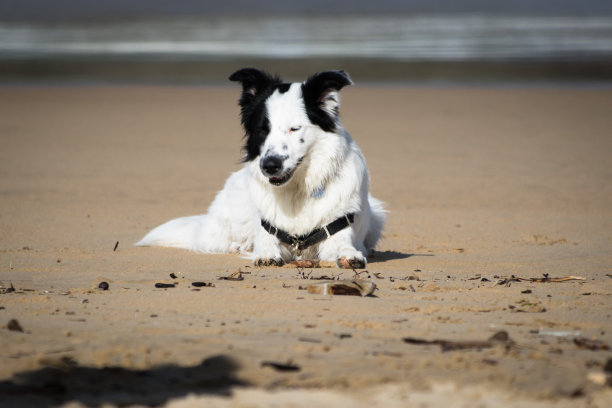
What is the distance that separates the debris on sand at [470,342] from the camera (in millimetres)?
4230

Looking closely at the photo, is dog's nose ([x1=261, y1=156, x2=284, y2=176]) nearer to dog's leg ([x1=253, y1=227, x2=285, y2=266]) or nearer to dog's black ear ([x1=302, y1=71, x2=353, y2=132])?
dog's black ear ([x1=302, y1=71, x2=353, y2=132])

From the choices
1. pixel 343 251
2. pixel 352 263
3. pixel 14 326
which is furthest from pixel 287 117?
pixel 14 326

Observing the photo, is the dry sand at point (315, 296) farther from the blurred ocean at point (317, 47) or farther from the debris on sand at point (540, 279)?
the blurred ocean at point (317, 47)

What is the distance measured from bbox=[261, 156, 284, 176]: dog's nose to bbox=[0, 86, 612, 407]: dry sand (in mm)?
833

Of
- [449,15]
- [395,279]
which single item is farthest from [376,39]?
[395,279]

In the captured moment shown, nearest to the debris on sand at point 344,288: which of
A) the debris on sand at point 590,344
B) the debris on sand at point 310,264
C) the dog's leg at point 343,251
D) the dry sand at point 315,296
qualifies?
the dry sand at point 315,296

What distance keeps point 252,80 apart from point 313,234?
4.68ft

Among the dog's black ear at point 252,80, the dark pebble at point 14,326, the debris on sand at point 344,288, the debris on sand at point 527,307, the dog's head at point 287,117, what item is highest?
the dog's black ear at point 252,80

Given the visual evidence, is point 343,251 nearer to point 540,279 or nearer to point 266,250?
point 266,250

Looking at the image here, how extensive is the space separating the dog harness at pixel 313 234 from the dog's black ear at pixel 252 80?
1.17 m

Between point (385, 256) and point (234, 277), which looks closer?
point (234, 277)

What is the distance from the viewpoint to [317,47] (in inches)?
1574

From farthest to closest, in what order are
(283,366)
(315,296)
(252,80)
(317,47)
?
(317,47)
(252,80)
(315,296)
(283,366)

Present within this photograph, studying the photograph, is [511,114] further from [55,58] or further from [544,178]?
[55,58]
